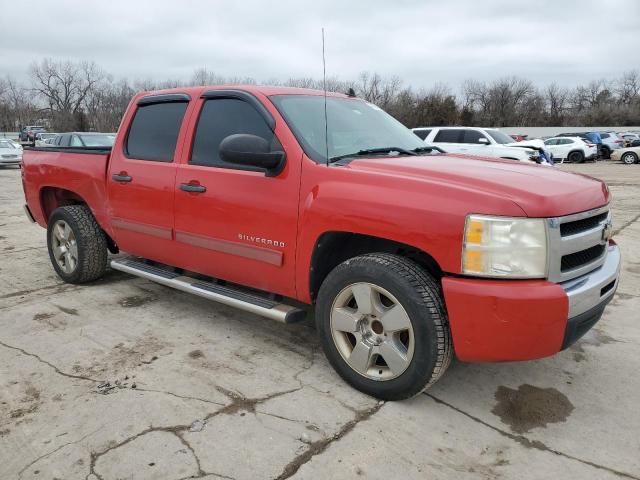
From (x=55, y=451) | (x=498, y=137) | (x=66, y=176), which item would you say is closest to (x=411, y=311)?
(x=55, y=451)

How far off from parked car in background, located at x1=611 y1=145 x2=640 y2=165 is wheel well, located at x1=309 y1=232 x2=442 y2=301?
96.5 feet

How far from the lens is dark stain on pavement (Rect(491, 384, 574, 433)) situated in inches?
111

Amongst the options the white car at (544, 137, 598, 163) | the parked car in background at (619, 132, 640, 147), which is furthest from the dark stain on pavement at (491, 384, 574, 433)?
the parked car in background at (619, 132, 640, 147)

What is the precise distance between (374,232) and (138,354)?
190 cm

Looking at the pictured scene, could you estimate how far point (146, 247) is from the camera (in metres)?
4.39

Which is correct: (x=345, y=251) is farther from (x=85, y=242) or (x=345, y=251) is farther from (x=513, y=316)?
(x=85, y=242)

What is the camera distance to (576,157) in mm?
28359

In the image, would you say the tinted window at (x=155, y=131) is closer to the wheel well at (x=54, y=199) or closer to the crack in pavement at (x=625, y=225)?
the wheel well at (x=54, y=199)

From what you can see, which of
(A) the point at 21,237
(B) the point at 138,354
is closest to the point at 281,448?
(B) the point at 138,354

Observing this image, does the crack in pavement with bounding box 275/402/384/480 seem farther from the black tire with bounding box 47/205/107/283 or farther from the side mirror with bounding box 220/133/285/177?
the black tire with bounding box 47/205/107/283

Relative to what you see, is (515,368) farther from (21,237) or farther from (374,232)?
(21,237)

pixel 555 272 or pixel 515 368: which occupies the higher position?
pixel 555 272

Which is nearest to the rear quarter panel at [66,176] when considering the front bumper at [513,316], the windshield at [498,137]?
the front bumper at [513,316]

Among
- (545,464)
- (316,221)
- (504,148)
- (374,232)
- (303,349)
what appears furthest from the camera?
(504,148)
